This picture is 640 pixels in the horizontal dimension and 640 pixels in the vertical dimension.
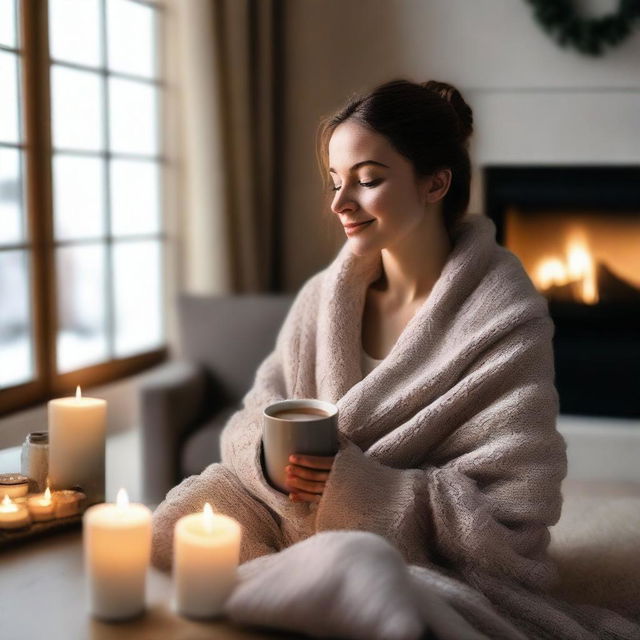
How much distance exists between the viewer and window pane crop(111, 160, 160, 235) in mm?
3262

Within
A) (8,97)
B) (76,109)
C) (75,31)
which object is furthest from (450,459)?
(75,31)

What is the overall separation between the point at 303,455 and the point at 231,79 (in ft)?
8.29

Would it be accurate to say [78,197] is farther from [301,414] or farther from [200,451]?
[301,414]

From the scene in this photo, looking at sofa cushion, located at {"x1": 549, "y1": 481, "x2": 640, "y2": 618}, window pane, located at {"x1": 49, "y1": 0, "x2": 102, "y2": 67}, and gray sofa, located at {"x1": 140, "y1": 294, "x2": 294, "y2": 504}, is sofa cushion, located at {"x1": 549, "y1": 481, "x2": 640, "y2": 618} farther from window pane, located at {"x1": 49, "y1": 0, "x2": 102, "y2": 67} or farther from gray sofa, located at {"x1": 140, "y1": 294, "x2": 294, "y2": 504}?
window pane, located at {"x1": 49, "y1": 0, "x2": 102, "y2": 67}

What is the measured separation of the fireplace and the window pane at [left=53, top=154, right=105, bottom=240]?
57.7 inches

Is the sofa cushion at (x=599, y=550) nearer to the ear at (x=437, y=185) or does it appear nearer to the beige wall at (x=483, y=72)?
the ear at (x=437, y=185)

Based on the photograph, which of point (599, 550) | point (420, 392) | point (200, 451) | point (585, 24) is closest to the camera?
point (420, 392)

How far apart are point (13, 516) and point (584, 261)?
8.76 feet

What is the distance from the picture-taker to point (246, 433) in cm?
149

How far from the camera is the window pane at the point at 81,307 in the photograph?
9.73ft

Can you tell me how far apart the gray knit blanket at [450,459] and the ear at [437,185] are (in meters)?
0.09

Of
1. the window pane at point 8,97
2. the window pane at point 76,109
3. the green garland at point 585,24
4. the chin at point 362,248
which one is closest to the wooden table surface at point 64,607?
the chin at point 362,248

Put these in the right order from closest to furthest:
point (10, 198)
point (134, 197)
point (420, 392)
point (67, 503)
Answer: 1. point (67, 503)
2. point (420, 392)
3. point (10, 198)
4. point (134, 197)

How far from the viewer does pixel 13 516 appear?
1247 mm
